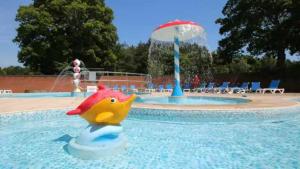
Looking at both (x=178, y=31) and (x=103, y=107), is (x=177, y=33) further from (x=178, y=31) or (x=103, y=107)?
(x=103, y=107)

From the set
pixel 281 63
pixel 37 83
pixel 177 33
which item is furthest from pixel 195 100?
pixel 37 83

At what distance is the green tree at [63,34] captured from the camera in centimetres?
3033

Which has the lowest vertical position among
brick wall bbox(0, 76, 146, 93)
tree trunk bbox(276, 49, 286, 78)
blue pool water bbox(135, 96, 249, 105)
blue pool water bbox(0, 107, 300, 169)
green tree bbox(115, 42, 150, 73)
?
blue pool water bbox(0, 107, 300, 169)

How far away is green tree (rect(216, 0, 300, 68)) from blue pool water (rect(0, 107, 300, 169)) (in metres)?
15.0

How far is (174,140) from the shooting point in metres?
6.33

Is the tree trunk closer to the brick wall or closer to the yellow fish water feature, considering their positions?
the brick wall

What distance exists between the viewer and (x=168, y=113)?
8500 mm

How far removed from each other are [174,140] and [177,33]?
27.2ft

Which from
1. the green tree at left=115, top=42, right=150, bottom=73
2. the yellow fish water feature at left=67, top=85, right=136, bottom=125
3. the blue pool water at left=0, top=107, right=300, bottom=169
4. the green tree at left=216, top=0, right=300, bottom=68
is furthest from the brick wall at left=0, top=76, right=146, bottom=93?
the yellow fish water feature at left=67, top=85, right=136, bottom=125

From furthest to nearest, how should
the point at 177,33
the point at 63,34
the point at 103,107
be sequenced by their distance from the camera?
the point at 63,34, the point at 177,33, the point at 103,107

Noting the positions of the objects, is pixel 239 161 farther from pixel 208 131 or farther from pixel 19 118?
pixel 19 118

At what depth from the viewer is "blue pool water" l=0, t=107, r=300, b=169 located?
4.79m

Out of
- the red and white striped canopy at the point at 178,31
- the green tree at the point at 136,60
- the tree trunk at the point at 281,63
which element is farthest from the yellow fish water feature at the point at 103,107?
the green tree at the point at 136,60

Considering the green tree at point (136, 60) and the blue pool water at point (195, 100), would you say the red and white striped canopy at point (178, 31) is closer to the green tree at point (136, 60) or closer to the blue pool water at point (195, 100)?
the blue pool water at point (195, 100)
